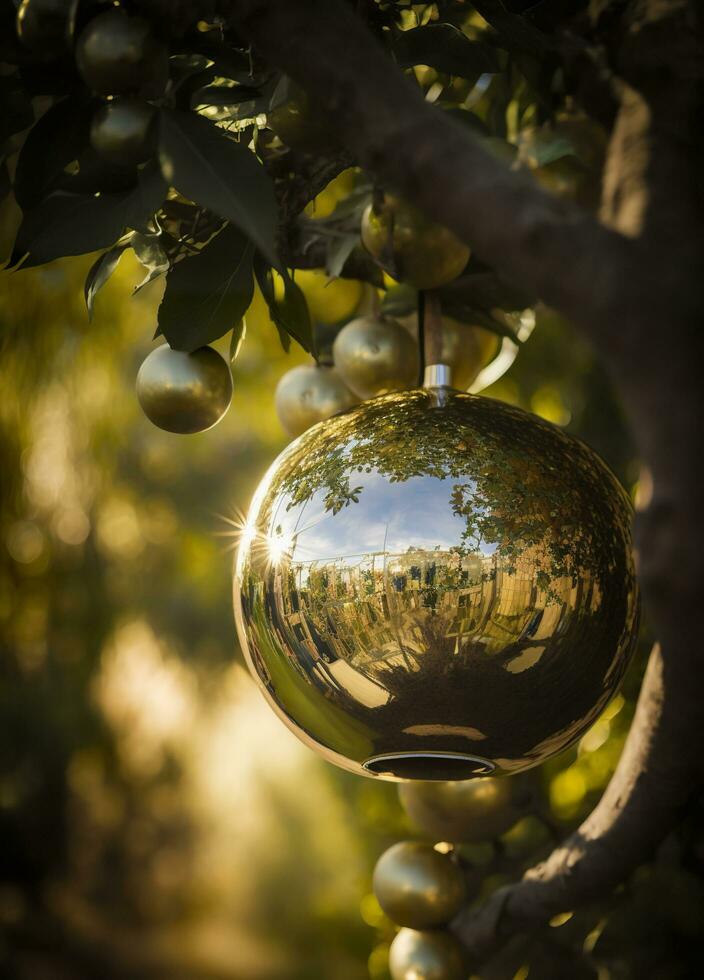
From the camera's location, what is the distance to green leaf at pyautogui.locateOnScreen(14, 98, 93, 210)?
0.46 m

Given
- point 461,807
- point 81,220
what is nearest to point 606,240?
point 81,220

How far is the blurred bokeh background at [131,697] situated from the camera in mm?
2426

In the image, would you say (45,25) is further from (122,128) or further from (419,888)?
(419,888)

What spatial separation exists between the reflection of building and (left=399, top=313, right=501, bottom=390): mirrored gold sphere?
0.91 feet

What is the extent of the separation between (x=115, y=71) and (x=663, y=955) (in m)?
0.91

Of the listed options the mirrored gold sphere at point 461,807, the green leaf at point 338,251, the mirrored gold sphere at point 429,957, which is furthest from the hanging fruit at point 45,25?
the mirrored gold sphere at point 429,957

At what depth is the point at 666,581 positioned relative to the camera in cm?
29

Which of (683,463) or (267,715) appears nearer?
(683,463)

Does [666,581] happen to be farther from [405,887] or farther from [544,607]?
[405,887]

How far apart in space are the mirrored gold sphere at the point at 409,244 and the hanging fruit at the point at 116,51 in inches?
6.6

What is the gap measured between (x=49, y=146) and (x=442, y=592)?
308mm

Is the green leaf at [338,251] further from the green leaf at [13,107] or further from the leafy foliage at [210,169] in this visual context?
the green leaf at [13,107]

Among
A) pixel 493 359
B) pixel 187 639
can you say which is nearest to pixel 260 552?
pixel 493 359

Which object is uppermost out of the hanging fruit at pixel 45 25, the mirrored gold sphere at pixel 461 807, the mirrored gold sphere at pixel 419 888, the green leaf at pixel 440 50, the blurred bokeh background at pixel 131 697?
the hanging fruit at pixel 45 25
